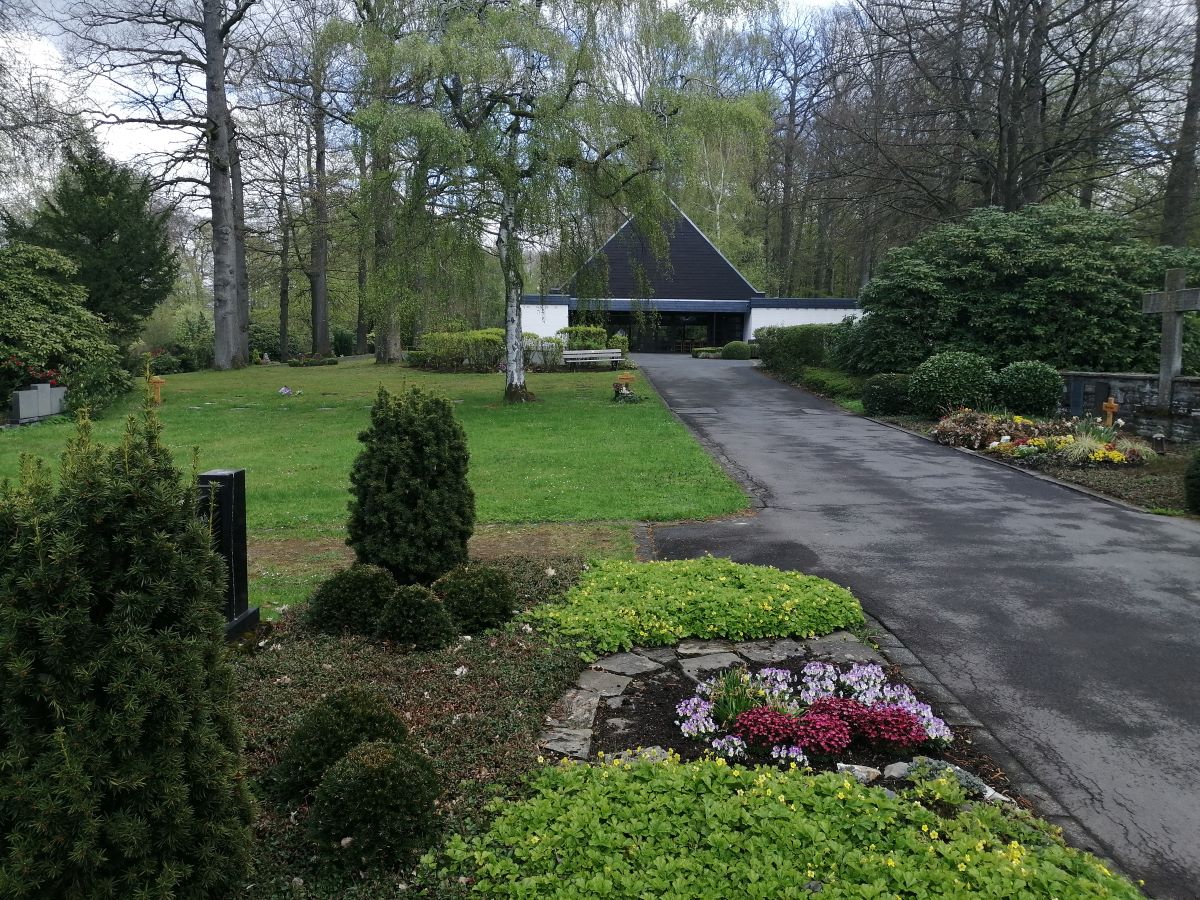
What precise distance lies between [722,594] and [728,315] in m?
37.4

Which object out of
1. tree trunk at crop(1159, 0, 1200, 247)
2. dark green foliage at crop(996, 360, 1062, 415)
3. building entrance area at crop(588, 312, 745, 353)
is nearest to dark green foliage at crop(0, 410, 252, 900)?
dark green foliage at crop(996, 360, 1062, 415)

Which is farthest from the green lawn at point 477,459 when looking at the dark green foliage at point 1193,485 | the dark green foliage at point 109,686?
the dark green foliage at point 1193,485

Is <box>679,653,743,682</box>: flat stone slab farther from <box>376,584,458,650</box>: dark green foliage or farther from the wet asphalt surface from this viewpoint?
<box>376,584,458,650</box>: dark green foliage

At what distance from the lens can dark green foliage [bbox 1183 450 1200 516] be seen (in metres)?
8.84

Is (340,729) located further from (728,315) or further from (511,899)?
(728,315)

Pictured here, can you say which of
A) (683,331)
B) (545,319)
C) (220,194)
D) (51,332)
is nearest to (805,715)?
(51,332)

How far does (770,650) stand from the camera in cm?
501

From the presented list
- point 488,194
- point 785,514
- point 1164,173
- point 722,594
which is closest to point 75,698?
point 722,594

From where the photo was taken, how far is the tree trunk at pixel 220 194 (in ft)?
83.2

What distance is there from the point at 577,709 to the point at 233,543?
99.0 inches

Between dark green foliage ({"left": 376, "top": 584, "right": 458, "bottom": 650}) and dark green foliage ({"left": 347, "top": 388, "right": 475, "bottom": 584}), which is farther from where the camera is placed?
dark green foliage ({"left": 347, "top": 388, "right": 475, "bottom": 584})

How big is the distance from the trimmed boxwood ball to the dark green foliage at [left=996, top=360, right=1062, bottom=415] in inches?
642

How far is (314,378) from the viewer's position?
27.0 meters

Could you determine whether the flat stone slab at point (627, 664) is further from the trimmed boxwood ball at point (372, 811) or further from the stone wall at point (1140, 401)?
the stone wall at point (1140, 401)
